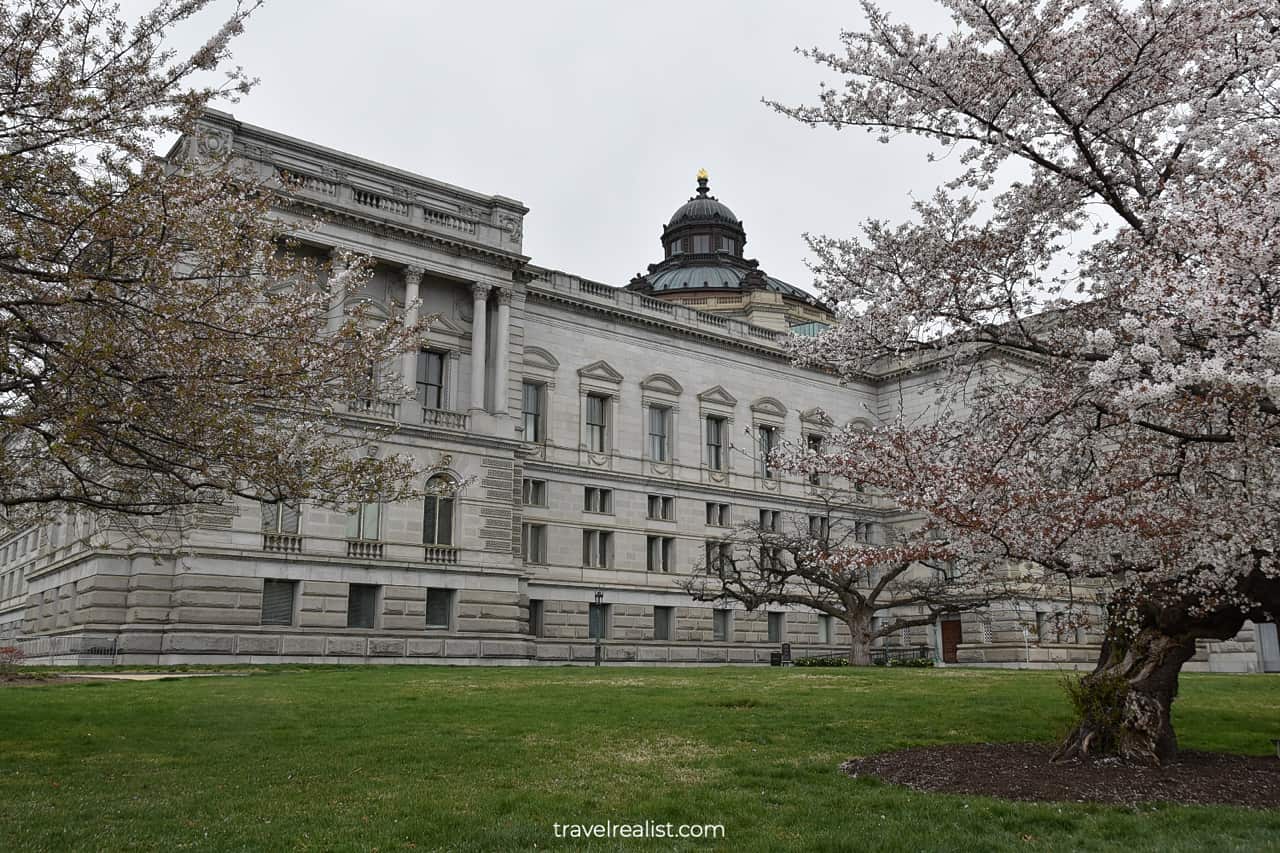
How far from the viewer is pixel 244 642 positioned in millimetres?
35594

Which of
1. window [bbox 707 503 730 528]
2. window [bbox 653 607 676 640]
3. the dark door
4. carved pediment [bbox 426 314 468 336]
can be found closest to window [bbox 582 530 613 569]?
window [bbox 653 607 676 640]

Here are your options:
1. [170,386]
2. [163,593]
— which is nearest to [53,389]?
[170,386]

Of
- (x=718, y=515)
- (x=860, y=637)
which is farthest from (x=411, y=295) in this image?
(x=860, y=637)

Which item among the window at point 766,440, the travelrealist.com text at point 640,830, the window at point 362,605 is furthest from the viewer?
the window at point 766,440

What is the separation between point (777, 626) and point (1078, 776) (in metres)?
45.5

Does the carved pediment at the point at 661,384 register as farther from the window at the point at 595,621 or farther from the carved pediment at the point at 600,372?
the window at the point at 595,621

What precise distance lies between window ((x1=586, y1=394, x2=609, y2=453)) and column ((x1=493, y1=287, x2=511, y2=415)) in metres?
7.26

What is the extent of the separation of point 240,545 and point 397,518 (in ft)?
20.3

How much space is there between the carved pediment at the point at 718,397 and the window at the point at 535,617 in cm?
1543

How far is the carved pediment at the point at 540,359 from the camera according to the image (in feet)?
163

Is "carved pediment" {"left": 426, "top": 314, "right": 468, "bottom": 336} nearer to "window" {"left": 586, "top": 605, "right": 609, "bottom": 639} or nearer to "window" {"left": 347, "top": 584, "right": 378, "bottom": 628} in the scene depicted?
"window" {"left": 347, "top": 584, "right": 378, "bottom": 628}

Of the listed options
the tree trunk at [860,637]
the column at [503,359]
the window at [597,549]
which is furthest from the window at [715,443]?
the tree trunk at [860,637]

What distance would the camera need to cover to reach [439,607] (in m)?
41.2

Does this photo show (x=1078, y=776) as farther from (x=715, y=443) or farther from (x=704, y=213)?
(x=704, y=213)
